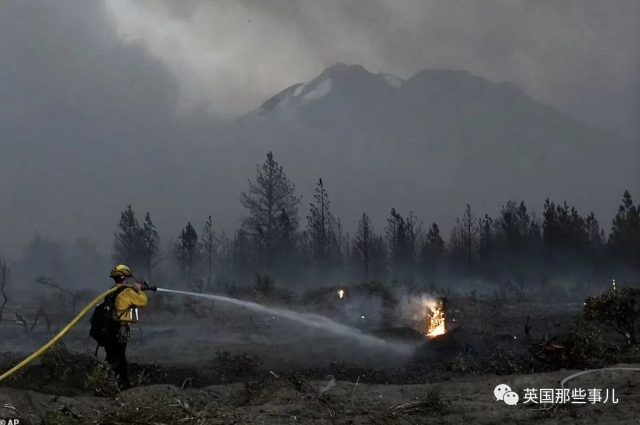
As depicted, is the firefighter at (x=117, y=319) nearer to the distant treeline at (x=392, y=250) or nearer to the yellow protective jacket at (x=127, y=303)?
the yellow protective jacket at (x=127, y=303)

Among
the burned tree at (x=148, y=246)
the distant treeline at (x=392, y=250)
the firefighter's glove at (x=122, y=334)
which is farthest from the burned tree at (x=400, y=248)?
the firefighter's glove at (x=122, y=334)

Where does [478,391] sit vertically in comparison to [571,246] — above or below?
below

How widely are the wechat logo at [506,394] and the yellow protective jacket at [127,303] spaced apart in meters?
5.57

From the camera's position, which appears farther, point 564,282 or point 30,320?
point 564,282

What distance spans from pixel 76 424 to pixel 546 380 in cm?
642

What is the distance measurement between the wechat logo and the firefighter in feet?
18.2

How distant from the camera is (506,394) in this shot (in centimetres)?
809

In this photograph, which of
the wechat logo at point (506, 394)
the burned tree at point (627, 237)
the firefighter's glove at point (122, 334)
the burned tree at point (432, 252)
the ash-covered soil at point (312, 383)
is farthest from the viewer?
the burned tree at point (432, 252)

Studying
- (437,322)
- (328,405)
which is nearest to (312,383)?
(328,405)

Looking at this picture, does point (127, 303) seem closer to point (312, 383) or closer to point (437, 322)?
point (312, 383)

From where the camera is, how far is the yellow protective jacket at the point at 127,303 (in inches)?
361

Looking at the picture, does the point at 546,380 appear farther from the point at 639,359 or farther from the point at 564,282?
the point at 564,282

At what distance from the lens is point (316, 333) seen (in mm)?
25469

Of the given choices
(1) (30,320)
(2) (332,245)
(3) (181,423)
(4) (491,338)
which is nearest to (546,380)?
(3) (181,423)
